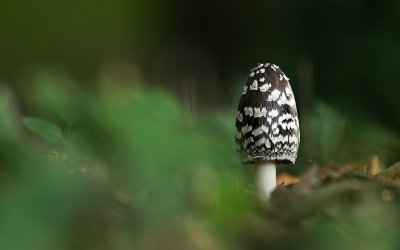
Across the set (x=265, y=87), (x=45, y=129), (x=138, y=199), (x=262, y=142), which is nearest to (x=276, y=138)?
(x=262, y=142)

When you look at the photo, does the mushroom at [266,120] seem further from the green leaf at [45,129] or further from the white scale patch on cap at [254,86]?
the green leaf at [45,129]

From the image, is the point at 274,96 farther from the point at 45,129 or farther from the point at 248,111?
the point at 45,129

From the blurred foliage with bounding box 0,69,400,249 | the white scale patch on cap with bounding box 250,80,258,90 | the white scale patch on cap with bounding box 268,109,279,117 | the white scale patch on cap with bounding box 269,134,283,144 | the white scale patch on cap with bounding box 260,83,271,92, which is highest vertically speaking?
the white scale patch on cap with bounding box 250,80,258,90

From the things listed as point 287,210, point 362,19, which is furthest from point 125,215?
point 362,19

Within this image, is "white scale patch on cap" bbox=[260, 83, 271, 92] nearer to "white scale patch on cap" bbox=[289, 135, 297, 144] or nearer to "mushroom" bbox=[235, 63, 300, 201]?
"mushroom" bbox=[235, 63, 300, 201]

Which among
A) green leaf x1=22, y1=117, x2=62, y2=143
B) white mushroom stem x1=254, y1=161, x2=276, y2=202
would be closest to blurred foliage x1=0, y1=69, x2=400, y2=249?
green leaf x1=22, y1=117, x2=62, y2=143

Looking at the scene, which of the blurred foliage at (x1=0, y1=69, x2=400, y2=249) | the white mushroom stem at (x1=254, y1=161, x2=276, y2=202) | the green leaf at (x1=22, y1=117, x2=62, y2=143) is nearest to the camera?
the blurred foliage at (x1=0, y1=69, x2=400, y2=249)

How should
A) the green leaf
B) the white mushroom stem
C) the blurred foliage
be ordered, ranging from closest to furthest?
the blurred foliage → the green leaf → the white mushroom stem
